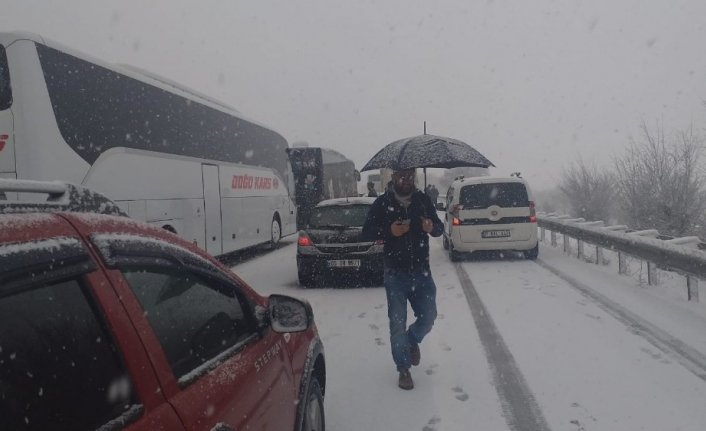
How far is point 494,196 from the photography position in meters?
12.1

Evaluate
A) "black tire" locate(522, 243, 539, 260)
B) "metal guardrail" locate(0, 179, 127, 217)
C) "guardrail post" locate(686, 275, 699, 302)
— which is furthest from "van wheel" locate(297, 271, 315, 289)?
"metal guardrail" locate(0, 179, 127, 217)

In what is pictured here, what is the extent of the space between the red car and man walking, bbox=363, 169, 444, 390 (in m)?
2.51

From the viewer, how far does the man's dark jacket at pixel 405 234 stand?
15.6ft

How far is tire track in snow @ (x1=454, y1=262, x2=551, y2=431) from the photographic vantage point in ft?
12.9

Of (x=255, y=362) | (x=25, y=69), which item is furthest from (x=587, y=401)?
(x=25, y=69)

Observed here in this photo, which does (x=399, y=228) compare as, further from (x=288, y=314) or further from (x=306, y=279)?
(x=306, y=279)

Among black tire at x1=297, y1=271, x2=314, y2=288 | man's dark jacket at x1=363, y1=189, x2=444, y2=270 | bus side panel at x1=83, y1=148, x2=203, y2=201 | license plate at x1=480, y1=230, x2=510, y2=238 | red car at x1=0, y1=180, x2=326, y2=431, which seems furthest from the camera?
license plate at x1=480, y1=230, x2=510, y2=238

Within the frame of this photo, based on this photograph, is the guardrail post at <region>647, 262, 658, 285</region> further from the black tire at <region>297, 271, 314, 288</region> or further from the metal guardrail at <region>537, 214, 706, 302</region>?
the black tire at <region>297, 271, 314, 288</region>

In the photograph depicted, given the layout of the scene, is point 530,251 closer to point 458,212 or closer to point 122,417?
point 458,212

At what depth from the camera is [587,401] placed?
14.0ft

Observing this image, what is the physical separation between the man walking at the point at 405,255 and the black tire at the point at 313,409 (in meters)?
1.41

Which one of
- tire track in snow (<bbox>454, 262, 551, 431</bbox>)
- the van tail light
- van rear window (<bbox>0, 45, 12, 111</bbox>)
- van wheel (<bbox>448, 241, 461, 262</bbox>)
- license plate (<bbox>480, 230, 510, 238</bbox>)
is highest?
van rear window (<bbox>0, 45, 12, 111</bbox>)

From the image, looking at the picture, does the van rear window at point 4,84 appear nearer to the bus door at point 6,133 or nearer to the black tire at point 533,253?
the bus door at point 6,133

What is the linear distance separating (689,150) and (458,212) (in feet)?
50.0
